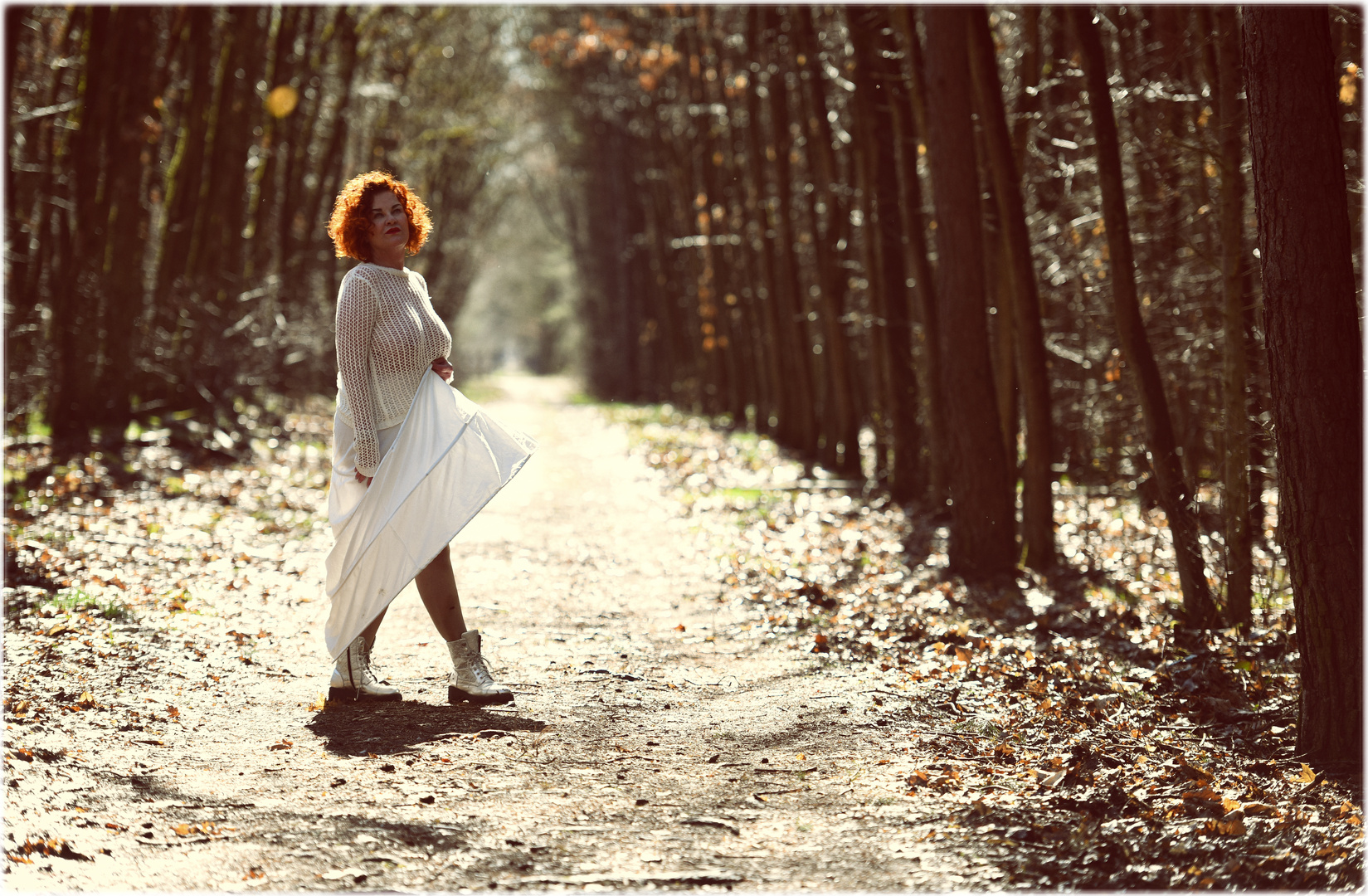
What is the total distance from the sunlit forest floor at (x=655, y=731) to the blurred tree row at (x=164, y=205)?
190 inches

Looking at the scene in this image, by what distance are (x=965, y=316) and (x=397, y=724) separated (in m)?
5.55

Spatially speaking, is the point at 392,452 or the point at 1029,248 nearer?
the point at 392,452

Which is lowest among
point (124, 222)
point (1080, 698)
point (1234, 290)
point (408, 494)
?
point (1080, 698)

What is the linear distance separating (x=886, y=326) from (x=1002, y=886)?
10121 millimetres

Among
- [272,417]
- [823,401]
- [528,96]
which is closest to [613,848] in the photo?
[823,401]

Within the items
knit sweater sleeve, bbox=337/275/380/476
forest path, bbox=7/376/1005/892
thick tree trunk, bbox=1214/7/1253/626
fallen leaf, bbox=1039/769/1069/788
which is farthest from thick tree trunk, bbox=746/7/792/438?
fallen leaf, bbox=1039/769/1069/788

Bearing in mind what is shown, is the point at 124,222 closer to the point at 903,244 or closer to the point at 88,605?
the point at 88,605

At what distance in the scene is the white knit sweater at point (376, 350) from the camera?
5.40 m

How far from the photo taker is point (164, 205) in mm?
16891

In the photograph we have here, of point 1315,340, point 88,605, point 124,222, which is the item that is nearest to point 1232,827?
point 1315,340

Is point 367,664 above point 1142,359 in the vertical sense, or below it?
below

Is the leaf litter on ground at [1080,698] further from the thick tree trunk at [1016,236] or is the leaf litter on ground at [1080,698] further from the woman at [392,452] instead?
the woman at [392,452]

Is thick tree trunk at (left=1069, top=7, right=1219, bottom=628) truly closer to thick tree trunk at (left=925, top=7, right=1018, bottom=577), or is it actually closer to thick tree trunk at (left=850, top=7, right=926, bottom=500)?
thick tree trunk at (left=925, top=7, right=1018, bottom=577)

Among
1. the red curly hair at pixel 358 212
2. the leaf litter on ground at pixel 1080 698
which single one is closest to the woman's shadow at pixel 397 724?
the leaf litter on ground at pixel 1080 698
